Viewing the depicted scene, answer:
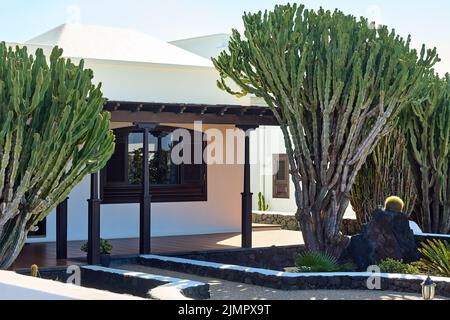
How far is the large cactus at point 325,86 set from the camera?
16500mm

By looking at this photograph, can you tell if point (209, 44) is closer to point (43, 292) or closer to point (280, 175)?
point (280, 175)

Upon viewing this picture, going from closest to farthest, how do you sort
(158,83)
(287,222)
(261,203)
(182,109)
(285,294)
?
(285,294), (182,109), (158,83), (287,222), (261,203)

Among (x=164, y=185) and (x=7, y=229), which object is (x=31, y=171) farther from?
(x=164, y=185)

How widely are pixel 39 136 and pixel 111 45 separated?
769 centimetres

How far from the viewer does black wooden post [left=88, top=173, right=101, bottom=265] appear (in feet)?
53.2

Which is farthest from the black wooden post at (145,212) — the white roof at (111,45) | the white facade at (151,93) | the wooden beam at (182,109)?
the white roof at (111,45)

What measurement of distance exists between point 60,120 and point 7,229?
1903 millimetres

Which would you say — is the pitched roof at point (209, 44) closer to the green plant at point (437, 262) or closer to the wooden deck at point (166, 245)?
the wooden deck at point (166, 245)

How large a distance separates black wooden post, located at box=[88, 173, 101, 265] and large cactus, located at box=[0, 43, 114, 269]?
2227 millimetres

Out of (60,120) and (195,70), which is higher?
(195,70)

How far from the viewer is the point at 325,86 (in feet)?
53.9

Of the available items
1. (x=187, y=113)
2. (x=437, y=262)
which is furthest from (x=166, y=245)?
(x=437, y=262)
